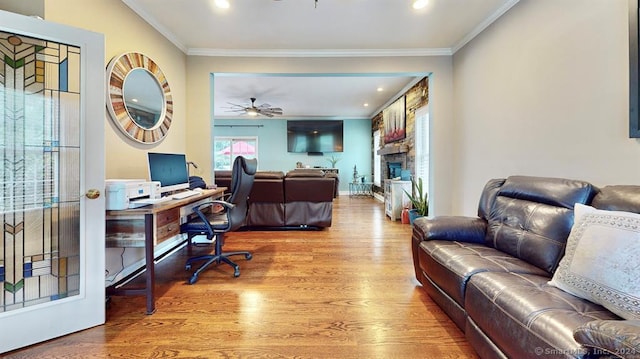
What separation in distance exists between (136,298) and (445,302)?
2.28m

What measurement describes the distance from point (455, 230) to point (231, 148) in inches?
313

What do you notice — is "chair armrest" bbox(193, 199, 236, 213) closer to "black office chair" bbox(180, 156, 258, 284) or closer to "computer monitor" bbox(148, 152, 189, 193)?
"black office chair" bbox(180, 156, 258, 284)

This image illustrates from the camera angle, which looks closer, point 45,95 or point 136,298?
point 45,95

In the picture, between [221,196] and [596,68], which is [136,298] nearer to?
[221,196]

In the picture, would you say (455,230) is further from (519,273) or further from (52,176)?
(52,176)

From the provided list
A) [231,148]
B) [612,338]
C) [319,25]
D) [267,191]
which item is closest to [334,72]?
[319,25]

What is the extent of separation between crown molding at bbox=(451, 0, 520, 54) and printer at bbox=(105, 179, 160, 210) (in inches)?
142

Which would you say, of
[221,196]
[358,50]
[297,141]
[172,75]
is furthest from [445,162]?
[297,141]

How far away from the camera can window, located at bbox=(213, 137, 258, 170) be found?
28.6 ft

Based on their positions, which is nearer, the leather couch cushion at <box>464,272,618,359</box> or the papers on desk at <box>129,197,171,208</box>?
the leather couch cushion at <box>464,272,618,359</box>

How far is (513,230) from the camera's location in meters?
1.79

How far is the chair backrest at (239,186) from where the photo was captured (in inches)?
94.0

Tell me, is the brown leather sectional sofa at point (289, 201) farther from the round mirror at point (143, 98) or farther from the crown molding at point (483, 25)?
the crown molding at point (483, 25)

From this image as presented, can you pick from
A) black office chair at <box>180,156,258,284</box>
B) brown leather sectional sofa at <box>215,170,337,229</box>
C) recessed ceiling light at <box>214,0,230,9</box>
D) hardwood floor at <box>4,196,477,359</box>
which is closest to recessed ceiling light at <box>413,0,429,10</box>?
recessed ceiling light at <box>214,0,230,9</box>
